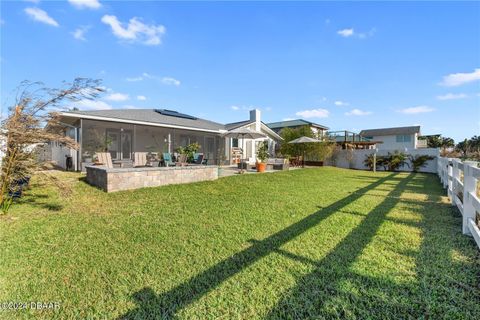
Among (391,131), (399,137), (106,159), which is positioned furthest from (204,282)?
(391,131)

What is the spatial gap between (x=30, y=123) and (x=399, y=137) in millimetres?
46325

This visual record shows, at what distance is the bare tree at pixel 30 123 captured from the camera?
4.31 metres

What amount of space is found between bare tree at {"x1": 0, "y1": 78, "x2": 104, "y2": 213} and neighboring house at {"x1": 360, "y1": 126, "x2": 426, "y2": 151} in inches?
1565

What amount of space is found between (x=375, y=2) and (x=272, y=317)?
1127 cm

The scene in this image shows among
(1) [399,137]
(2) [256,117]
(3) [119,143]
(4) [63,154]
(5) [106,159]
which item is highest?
(2) [256,117]

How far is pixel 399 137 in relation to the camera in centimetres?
3803

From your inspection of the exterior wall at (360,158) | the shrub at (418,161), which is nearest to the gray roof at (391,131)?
the exterior wall at (360,158)

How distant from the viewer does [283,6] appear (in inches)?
389

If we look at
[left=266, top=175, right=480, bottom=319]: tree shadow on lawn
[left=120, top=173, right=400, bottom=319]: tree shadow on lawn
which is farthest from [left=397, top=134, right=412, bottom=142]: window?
[left=120, top=173, right=400, bottom=319]: tree shadow on lawn

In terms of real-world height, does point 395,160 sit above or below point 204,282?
above

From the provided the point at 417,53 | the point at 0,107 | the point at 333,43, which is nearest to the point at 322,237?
the point at 0,107

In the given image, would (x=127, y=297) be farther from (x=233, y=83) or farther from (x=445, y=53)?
(x=233, y=83)

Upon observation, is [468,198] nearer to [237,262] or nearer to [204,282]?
[237,262]

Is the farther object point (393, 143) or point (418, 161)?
point (393, 143)
